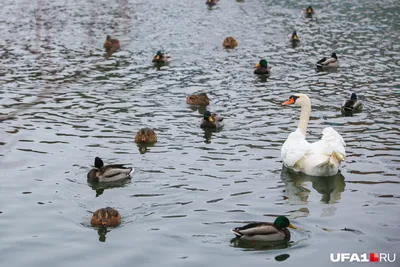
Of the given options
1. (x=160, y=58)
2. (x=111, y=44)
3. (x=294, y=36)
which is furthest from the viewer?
(x=294, y=36)

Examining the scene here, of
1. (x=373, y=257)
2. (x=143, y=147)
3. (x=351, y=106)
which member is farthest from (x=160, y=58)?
(x=373, y=257)

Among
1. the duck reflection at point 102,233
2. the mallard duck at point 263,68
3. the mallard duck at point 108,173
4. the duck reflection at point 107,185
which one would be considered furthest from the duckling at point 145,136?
the mallard duck at point 263,68

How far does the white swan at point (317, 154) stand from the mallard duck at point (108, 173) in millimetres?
4248

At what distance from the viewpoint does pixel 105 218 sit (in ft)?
53.2

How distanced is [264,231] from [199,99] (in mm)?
12078

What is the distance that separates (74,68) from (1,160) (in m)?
12.2

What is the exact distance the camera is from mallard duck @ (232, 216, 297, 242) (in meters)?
15.4

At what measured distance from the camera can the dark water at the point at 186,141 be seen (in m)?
15.7

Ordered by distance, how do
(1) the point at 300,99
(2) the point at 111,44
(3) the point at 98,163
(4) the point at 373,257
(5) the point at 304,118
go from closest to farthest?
(4) the point at 373,257 < (3) the point at 98,163 < (5) the point at 304,118 < (1) the point at 300,99 < (2) the point at 111,44

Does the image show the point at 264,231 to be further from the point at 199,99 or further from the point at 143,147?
the point at 199,99

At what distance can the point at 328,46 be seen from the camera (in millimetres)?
37969

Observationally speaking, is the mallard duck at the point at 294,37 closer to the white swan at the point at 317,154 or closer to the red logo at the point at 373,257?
the white swan at the point at 317,154

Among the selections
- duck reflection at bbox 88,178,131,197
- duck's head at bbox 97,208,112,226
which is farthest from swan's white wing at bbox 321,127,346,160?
duck's head at bbox 97,208,112,226

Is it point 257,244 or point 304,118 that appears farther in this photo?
point 304,118
